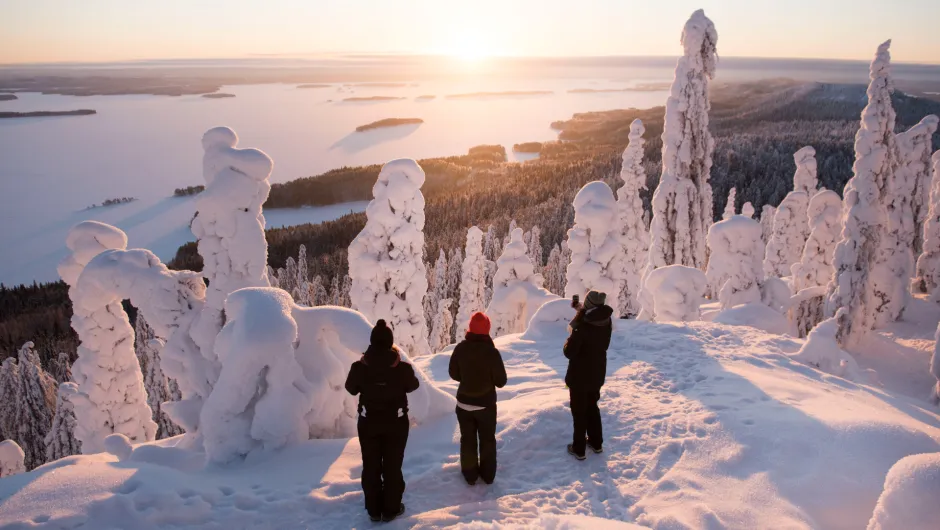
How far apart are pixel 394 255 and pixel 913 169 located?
90.0ft

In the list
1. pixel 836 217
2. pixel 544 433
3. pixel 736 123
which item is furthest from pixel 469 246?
pixel 736 123

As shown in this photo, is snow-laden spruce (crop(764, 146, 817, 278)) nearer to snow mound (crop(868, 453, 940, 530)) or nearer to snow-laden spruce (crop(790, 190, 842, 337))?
snow-laden spruce (crop(790, 190, 842, 337))

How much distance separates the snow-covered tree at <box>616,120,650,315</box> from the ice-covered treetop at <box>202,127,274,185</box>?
23.3m

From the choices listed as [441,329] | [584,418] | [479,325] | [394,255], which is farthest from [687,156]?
[441,329]

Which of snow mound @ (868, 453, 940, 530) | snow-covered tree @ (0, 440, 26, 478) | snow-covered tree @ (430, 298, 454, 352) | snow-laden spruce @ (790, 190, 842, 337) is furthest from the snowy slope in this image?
snow-covered tree @ (430, 298, 454, 352)

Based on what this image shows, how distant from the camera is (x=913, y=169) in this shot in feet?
87.9

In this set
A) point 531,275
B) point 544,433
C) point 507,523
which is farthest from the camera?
point 531,275

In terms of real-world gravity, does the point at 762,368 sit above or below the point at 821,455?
below

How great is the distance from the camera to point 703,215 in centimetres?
2281

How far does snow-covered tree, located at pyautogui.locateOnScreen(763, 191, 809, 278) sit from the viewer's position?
115 ft

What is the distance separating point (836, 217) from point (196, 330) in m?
31.3

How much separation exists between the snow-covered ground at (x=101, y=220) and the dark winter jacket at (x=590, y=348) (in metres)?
60.2

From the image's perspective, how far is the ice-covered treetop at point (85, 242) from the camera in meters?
13.9

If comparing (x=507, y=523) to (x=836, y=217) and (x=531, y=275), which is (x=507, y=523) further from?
(x=836, y=217)
